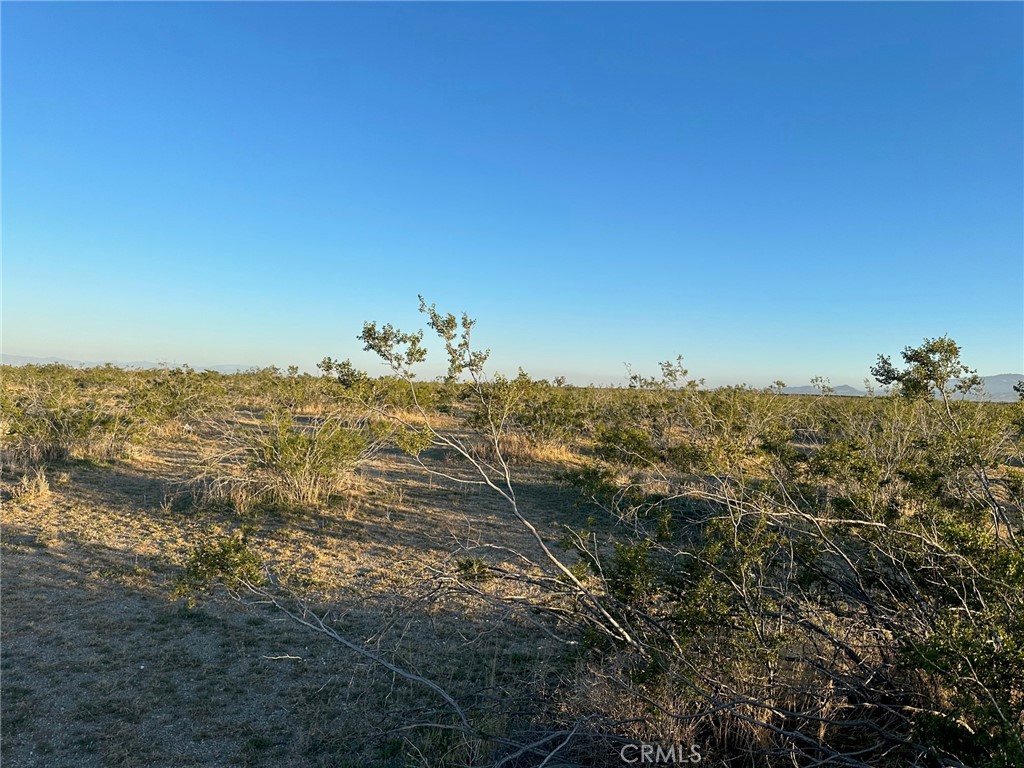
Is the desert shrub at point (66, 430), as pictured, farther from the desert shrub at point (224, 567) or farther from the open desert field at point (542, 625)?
the desert shrub at point (224, 567)

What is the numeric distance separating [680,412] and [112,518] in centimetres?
1251

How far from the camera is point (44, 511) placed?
7.66m

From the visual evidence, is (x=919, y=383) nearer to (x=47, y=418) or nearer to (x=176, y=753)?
(x=176, y=753)

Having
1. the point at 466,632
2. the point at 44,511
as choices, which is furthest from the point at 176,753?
the point at 44,511

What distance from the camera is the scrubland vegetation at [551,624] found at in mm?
2736

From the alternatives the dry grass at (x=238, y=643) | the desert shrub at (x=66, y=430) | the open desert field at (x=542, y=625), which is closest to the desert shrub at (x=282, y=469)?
the open desert field at (x=542, y=625)

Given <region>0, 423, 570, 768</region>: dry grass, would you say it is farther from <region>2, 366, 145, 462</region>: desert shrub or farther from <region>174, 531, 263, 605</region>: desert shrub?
<region>2, 366, 145, 462</region>: desert shrub
